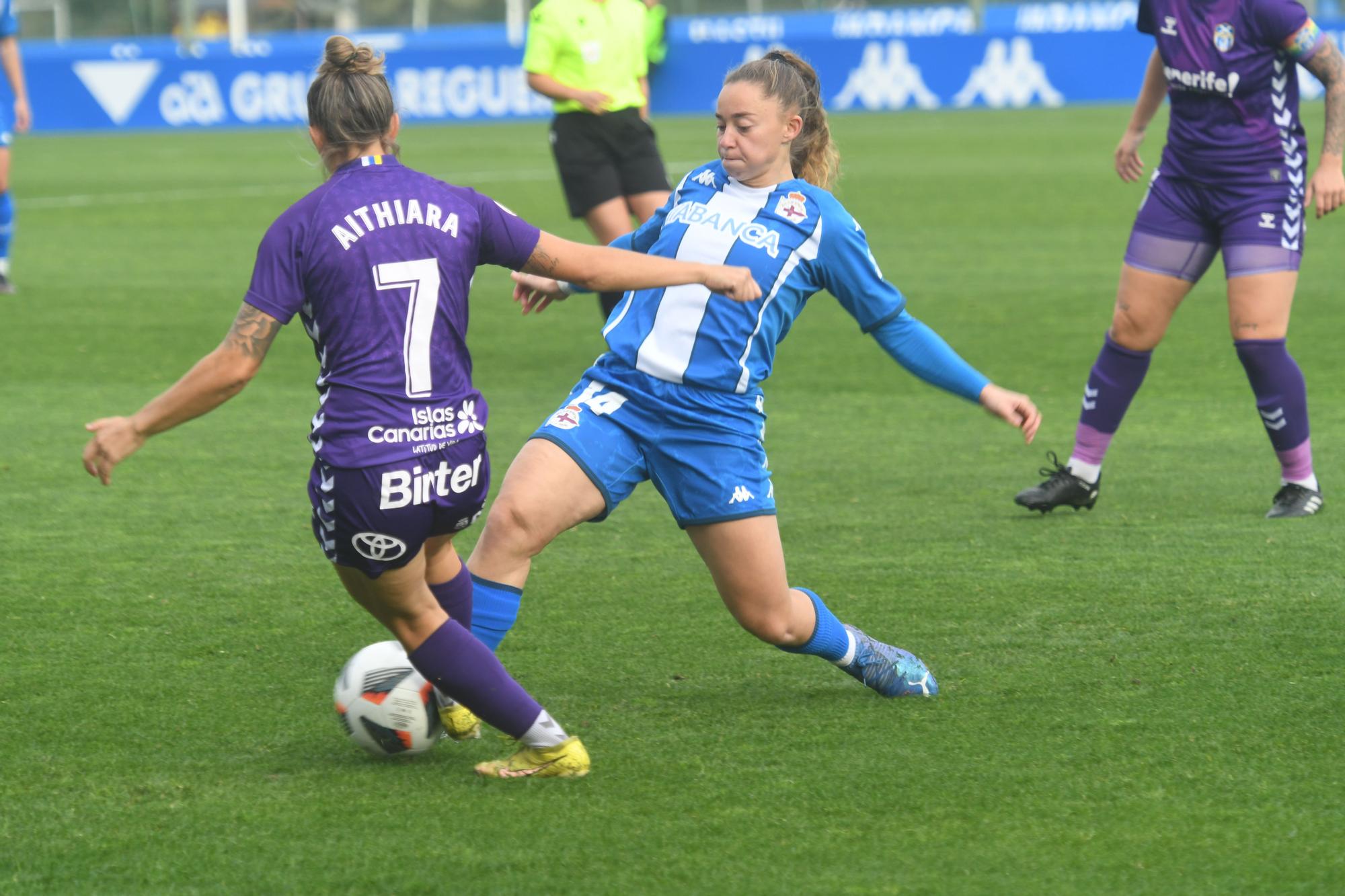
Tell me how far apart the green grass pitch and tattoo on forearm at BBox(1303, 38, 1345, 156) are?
1.32m

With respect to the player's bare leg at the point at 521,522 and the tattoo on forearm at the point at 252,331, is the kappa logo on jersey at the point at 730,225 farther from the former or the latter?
the tattoo on forearm at the point at 252,331

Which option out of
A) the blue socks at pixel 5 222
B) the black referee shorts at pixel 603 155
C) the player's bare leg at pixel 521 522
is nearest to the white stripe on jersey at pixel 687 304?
the player's bare leg at pixel 521 522

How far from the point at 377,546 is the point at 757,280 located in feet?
3.81

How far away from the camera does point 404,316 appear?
3.62m

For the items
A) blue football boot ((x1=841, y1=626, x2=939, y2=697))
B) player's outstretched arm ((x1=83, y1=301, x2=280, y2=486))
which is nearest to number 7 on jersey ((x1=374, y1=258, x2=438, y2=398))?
player's outstretched arm ((x1=83, y1=301, x2=280, y2=486))

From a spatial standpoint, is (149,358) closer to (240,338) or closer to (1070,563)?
(1070,563)

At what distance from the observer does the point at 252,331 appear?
11.5 feet

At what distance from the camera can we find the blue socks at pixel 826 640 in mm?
4398

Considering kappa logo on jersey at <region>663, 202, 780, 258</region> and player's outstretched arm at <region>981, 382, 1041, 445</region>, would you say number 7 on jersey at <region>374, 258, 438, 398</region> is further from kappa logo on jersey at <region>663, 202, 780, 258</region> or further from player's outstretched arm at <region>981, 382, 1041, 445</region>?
player's outstretched arm at <region>981, 382, 1041, 445</region>

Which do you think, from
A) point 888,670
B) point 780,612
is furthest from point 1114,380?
point 780,612

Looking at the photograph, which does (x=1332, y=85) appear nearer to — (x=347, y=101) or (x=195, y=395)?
(x=347, y=101)

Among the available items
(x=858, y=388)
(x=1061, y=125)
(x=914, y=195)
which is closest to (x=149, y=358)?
(x=858, y=388)

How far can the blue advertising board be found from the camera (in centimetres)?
3138

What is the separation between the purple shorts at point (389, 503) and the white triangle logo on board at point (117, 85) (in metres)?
31.8
